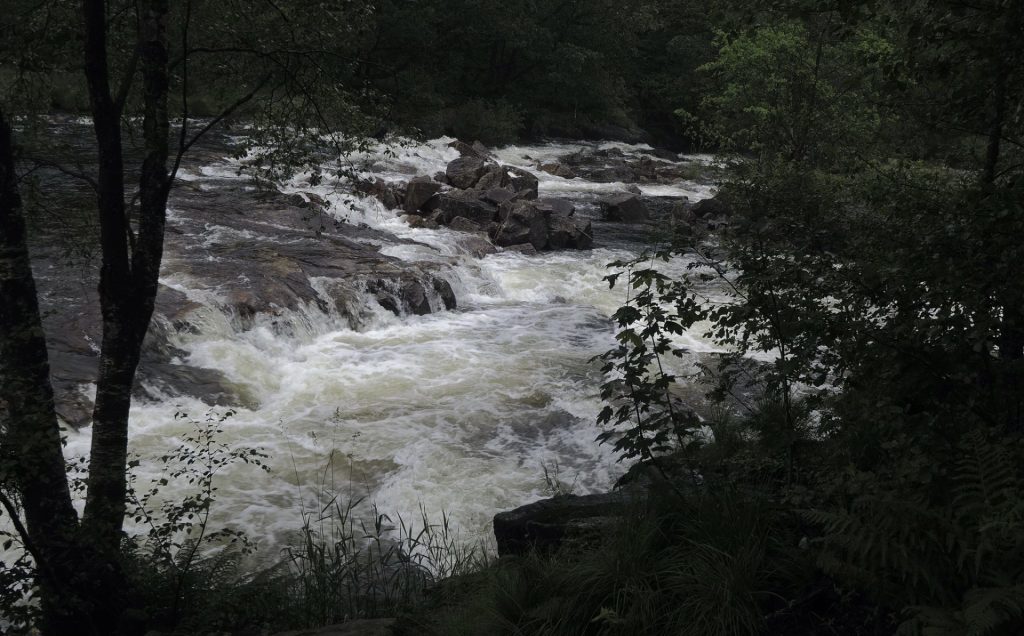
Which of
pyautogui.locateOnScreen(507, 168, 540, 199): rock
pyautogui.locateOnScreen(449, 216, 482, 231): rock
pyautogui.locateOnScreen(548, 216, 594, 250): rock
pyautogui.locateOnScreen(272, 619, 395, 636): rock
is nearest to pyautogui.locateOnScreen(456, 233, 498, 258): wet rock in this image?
pyautogui.locateOnScreen(449, 216, 482, 231): rock

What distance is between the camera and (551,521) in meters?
4.92

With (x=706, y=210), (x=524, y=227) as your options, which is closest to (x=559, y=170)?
(x=706, y=210)

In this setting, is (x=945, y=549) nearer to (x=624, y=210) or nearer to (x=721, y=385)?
(x=721, y=385)

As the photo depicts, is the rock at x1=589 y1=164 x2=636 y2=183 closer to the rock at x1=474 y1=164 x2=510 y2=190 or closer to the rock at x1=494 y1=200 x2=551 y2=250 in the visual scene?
the rock at x1=474 y1=164 x2=510 y2=190

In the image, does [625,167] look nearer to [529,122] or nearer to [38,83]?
[529,122]

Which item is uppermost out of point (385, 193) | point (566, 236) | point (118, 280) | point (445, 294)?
point (385, 193)

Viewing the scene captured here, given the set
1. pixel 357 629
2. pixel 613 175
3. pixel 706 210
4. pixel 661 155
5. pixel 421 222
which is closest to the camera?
pixel 357 629

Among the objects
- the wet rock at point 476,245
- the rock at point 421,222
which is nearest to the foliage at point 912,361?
the wet rock at point 476,245

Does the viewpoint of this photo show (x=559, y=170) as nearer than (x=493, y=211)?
No

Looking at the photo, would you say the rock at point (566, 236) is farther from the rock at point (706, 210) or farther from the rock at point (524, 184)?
the rock at point (706, 210)

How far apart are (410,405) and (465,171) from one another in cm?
1380

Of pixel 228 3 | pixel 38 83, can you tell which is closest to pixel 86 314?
pixel 38 83

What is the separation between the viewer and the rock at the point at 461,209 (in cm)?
1873

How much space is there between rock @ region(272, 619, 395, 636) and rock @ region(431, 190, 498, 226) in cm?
1517
